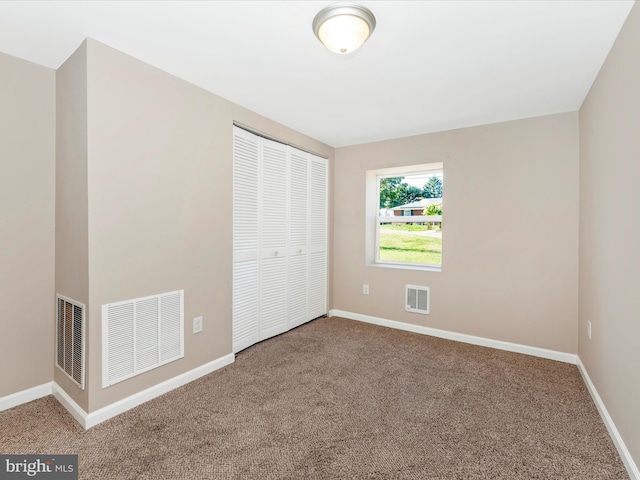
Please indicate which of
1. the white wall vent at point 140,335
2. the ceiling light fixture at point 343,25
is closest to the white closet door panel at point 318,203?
the white wall vent at point 140,335

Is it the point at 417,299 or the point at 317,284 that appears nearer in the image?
the point at 417,299

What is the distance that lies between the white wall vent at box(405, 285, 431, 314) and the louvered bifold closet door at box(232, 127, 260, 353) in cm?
178

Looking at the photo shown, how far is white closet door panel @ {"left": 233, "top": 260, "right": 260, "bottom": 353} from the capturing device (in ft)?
9.64

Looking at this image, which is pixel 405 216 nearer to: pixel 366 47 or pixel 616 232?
pixel 616 232

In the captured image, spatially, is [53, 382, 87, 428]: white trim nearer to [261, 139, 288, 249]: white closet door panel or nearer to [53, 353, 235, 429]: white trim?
[53, 353, 235, 429]: white trim

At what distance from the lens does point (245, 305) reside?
120 inches

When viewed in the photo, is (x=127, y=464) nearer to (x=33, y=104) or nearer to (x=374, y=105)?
(x=33, y=104)

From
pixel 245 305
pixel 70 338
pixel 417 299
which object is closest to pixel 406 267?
pixel 417 299

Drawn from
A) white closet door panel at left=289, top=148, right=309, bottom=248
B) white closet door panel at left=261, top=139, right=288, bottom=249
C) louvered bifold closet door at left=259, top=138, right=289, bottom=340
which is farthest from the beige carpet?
white closet door panel at left=289, top=148, right=309, bottom=248

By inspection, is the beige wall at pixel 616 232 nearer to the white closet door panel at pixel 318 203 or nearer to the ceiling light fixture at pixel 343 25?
the ceiling light fixture at pixel 343 25

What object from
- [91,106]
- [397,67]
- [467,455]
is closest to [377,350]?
[467,455]

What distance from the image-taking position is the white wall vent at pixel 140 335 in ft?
6.48

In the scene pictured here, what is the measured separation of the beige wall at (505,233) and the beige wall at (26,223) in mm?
3222

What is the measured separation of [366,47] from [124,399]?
272 cm
